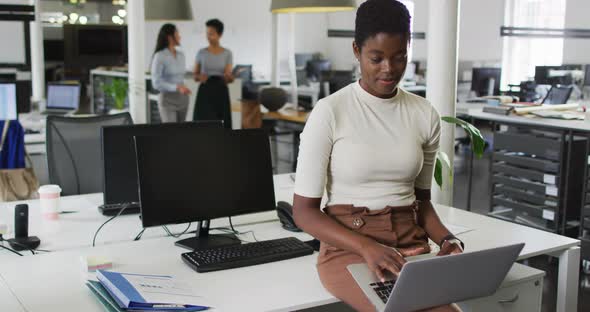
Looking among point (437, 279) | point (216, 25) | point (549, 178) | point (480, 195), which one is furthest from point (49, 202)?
point (216, 25)

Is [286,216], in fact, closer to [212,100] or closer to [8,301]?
[8,301]

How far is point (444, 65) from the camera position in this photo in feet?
12.1

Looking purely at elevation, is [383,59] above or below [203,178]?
above

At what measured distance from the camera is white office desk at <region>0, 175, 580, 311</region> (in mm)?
2027

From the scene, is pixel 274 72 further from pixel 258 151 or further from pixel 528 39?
pixel 258 151

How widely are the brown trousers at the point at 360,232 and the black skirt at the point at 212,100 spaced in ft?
18.5

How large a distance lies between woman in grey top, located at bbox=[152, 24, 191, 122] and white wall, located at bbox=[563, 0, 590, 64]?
597 centimetres

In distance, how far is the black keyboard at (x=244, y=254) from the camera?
229 centimetres

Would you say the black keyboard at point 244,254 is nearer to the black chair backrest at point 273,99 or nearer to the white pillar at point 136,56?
the white pillar at point 136,56

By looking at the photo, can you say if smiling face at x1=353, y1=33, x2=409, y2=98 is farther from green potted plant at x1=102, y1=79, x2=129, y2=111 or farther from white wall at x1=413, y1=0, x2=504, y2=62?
white wall at x1=413, y1=0, x2=504, y2=62

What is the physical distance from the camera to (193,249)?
2.51 metres

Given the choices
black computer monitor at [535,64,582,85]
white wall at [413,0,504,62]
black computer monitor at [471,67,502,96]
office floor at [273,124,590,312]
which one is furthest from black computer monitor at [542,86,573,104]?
white wall at [413,0,504,62]

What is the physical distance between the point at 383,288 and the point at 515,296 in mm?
642

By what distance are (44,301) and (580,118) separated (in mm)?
3879
